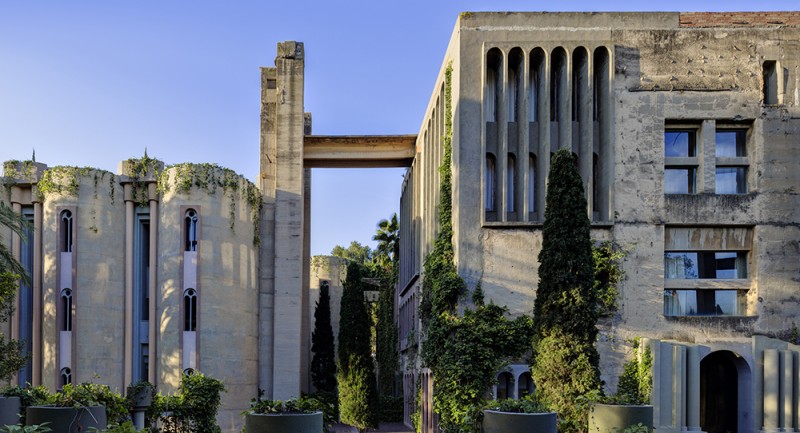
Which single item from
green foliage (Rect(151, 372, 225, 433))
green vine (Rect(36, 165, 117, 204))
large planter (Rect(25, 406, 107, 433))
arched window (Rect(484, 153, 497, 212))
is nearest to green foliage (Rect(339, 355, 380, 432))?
green vine (Rect(36, 165, 117, 204))

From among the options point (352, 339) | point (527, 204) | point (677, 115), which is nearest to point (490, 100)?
point (527, 204)

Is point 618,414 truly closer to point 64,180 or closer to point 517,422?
point 517,422

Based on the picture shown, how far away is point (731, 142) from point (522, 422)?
17.4m

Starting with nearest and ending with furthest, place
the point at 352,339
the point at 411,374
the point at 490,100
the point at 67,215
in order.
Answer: the point at 490,100, the point at 67,215, the point at 411,374, the point at 352,339

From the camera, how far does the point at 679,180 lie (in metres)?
24.4

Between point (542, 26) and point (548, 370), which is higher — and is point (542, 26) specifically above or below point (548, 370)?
above

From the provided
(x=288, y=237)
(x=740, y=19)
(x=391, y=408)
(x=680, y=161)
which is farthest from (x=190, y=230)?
(x=740, y=19)

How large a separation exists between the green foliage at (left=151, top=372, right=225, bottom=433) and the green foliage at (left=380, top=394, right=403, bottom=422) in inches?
1045

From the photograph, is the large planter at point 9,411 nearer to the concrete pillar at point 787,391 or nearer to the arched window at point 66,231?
the arched window at point 66,231

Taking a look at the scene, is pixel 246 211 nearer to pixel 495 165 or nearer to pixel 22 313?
pixel 22 313

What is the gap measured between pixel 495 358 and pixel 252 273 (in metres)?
13.6

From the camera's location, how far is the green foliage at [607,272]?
76.6 feet

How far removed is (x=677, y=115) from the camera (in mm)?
23984

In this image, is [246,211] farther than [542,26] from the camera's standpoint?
Yes
